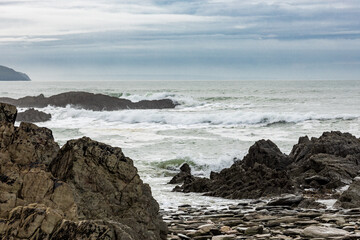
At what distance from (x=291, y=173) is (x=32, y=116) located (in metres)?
29.5

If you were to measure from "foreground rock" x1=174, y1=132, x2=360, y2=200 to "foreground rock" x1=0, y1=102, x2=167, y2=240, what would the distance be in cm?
493

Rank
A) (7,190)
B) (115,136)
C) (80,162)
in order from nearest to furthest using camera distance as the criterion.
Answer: (7,190)
(80,162)
(115,136)

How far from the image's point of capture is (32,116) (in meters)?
39.4

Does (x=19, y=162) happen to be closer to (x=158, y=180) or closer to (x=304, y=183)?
(x=304, y=183)

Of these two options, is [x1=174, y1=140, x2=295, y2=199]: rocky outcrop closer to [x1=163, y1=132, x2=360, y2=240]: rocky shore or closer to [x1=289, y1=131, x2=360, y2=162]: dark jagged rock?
[x1=163, y1=132, x2=360, y2=240]: rocky shore

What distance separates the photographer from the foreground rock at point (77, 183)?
4352 millimetres

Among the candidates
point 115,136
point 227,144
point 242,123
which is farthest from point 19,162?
point 242,123

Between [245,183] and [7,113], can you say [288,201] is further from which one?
[7,113]

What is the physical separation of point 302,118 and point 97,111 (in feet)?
58.1

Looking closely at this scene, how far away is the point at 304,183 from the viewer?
12539mm

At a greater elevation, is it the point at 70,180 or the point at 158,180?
the point at 70,180

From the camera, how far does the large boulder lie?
5617 millimetres

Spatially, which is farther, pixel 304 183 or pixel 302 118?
pixel 302 118

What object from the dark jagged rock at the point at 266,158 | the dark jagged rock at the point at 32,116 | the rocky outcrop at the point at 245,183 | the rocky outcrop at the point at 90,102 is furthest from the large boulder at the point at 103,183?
the rocky outcrop at the point at 90,102
